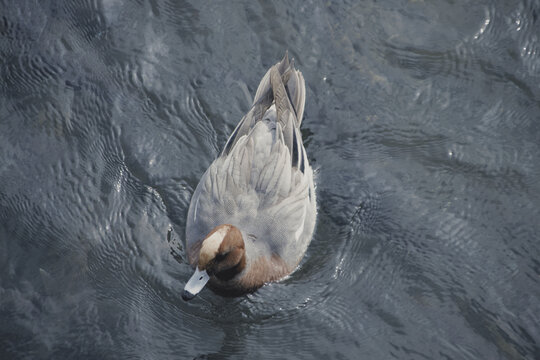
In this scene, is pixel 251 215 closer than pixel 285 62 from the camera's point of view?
Yes

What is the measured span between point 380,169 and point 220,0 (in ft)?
8.55

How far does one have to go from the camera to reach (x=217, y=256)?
5.20 meters

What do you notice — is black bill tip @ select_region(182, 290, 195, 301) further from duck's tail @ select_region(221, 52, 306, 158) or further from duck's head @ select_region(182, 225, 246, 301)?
duck's tail @ select_region(221, 52, 306, 158)

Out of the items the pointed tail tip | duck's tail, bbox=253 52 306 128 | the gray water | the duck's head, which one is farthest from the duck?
the pointed tail tip

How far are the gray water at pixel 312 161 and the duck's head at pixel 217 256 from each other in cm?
41

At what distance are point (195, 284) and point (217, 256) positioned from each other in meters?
0.28

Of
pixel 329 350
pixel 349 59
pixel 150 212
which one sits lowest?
pixel 329 350

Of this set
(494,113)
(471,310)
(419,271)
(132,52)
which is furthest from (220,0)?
(471,310)

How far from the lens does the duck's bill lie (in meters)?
5.10

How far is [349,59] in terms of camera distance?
6.78 m

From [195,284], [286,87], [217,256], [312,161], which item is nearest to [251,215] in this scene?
[217,256]

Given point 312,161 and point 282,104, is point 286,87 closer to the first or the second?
point 282,104

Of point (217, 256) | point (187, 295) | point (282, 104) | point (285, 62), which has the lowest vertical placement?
point (187, 295)

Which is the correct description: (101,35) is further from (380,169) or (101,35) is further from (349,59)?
(380,169)
